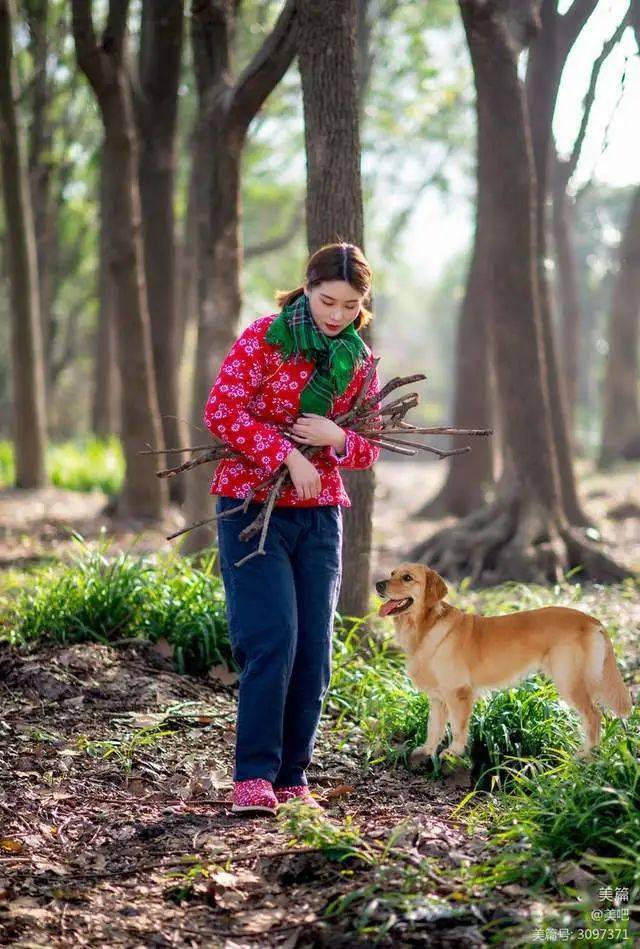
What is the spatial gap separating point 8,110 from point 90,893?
1290 centimetres

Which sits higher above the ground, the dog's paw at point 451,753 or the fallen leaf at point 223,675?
the fallen leaf at point 223,675

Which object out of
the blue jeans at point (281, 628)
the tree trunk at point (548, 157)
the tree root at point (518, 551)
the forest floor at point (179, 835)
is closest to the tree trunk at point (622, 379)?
the tree trunk at point (548, 157)

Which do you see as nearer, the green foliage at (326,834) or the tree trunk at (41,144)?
the green foliage at (326,834)

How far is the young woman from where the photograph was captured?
4359mm

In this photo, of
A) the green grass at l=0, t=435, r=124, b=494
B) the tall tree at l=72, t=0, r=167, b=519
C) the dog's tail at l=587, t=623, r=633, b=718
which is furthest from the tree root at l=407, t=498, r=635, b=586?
the green grass at l=0, t=435, r=124, b=494

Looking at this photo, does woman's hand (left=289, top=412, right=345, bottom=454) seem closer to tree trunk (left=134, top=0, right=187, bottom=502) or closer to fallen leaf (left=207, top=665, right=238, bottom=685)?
fallen leaf (left=207, top=665, right=238, bottom=685)

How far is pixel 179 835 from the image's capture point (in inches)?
171

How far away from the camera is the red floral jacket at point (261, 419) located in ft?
14.3

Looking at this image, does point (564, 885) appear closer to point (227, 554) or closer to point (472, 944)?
point (472, 944)

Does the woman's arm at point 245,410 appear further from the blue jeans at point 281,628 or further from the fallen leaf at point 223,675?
the fallen leaf at point 223,675

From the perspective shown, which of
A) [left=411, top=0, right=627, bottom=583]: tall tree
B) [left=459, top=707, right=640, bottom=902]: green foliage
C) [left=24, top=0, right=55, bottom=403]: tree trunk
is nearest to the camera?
[left=459, top=707, right=640, bottom=902]: green foliage

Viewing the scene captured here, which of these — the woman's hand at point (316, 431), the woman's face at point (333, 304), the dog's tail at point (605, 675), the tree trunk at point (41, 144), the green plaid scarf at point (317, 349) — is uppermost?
the tree trunk at point (41, 144)

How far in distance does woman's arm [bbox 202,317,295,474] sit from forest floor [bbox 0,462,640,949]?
4.43ft

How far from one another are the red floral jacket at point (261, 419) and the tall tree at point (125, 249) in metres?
7.51
